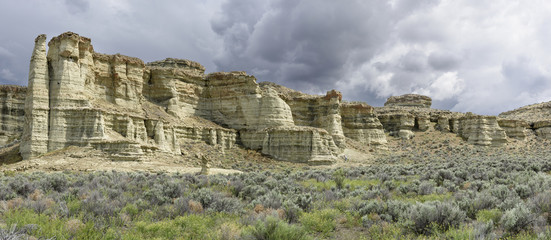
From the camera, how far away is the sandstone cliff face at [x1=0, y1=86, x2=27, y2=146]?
50.6 m

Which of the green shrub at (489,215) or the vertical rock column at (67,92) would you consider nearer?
the green shrub at (489,215)

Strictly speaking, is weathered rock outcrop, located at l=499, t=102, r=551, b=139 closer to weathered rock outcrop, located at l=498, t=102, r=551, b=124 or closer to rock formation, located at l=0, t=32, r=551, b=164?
weathered rock outcrop, located at l=498, t=102, r=551, b=124

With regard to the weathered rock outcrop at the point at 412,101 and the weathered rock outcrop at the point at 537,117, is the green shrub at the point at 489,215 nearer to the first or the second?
the weathered rock outcrop at the point at 537,117

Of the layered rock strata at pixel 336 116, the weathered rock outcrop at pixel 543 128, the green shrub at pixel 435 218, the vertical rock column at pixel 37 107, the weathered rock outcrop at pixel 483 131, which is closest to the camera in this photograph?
the green shrub at pixel 435 218

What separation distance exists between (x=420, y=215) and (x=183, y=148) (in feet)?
110

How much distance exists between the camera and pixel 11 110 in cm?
5153

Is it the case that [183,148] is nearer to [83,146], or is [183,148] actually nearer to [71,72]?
[83,146]

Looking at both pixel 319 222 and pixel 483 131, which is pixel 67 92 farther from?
pixel 483 131

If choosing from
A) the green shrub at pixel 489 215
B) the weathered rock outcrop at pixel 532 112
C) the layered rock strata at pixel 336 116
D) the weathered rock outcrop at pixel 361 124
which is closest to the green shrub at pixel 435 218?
the green shrub at pixel 489 215

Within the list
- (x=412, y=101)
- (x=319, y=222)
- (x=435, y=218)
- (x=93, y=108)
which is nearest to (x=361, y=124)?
(x=93, y=108)

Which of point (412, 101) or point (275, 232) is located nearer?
point (275, 232)

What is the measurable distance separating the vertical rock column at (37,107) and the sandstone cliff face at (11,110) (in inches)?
1178

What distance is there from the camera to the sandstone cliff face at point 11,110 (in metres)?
50.6

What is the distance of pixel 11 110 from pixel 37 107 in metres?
34.1
